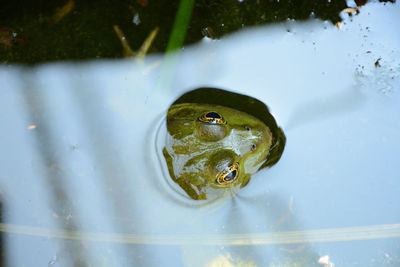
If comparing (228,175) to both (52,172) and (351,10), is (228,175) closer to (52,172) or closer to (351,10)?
(52,172)

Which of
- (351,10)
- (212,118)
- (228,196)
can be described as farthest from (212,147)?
(351,10)

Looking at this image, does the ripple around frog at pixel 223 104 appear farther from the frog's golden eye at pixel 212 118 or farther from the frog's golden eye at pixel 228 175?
the frog's golden eye at pixel 212 118

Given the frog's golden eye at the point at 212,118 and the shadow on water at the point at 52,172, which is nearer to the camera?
the frog's golden eye at the point at 212,118

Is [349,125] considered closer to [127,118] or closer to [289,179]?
[289,179]

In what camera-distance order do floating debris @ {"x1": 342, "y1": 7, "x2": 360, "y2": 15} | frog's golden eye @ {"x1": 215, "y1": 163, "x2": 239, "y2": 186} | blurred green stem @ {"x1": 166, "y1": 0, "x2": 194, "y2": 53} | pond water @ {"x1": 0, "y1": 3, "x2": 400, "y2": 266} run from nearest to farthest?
1. frog's golden eye @ {"x1": 215, "y1": 163, "x2": 239, "y2": 186}
2. pond water @ {"x1": 0, "y1": 3, "x2": 400, "y2": 266}
3. floating debris @ {"x1": 342, "y1": 7, "x2": 360, "y2": 15}
4. blurred green stem @ {"x1": 166, "y1": 0, "x2": 194, "y2": 53}

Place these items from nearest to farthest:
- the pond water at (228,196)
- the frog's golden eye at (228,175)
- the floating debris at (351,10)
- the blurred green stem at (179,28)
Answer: the frog's golden eye at (228,175), the pond water at (228,196), the floating debris at (351,10), the blurred green stem at (179,28)

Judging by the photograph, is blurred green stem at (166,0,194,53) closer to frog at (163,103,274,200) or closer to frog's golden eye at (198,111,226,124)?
frog at (163,103,274,200)

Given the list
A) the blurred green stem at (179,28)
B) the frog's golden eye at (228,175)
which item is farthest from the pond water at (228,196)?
the frog's golden eye at (228,175)

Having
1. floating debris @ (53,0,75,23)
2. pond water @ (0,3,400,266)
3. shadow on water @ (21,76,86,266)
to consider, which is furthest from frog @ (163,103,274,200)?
floating debris @ (53,0,75,23)
